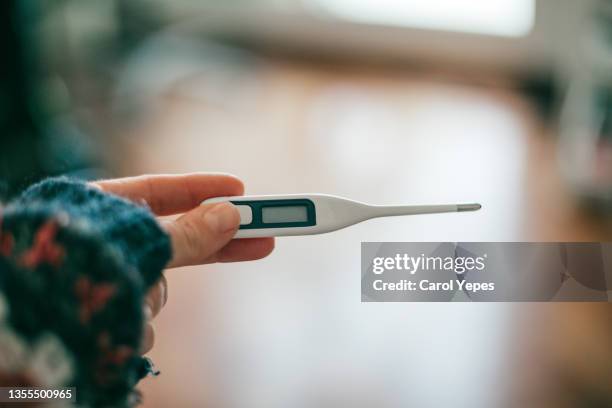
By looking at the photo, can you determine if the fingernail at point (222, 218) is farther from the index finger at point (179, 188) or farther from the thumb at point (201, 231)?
the index finger at point (179, 188)

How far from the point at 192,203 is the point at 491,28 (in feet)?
5.34

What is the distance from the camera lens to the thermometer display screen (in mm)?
639

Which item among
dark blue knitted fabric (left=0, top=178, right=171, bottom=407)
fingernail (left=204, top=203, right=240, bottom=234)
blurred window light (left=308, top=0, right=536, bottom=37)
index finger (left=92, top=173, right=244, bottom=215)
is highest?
→ blurred window light (left=308, top=0, right=536, bottom=37)

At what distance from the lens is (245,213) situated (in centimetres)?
64

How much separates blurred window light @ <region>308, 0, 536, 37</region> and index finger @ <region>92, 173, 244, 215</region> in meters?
1.52

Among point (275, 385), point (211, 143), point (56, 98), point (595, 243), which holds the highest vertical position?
point (56, 98)

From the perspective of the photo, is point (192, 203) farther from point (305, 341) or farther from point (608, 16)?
point (608, 16)

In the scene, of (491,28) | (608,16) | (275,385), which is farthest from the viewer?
(491,28)

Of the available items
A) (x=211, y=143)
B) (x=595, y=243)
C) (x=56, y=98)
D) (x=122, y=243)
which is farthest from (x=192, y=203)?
(x=56, y=98)

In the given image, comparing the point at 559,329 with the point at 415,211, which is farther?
the point at 559,329

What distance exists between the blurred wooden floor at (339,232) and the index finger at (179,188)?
207 mm

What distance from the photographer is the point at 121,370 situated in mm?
499

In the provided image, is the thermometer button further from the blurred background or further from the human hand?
the blurred background

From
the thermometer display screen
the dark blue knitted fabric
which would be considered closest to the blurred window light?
the thermometer display screen
